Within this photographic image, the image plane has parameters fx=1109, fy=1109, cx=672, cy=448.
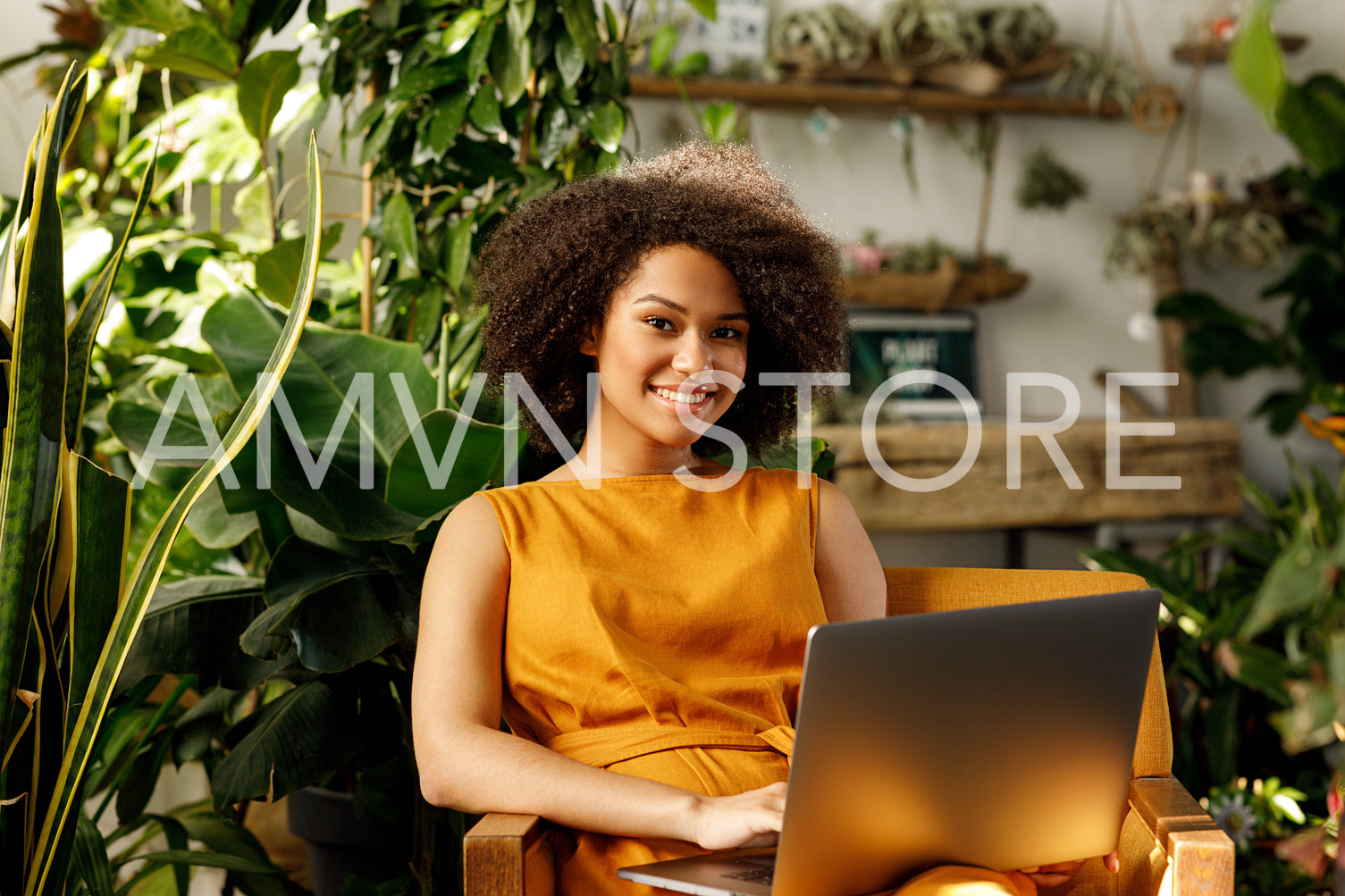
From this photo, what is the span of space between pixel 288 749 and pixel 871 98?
9.42 feet

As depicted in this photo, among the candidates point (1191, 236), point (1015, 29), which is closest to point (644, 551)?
point (1015, 29)

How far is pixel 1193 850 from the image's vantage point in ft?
2.89

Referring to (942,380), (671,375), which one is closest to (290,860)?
(671,375)

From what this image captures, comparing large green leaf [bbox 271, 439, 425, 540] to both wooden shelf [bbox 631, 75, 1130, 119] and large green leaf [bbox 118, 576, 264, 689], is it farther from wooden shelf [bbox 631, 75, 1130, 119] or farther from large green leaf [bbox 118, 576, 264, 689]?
wooden shelf [bbox 631, 75, 1130, 119]

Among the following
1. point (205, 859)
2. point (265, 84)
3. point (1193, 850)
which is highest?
point (265, 84)

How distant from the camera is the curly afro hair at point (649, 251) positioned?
1165 mm


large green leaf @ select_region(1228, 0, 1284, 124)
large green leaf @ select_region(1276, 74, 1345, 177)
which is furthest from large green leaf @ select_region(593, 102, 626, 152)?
large green leaf @ select_region(1276, 74, 1345, 177)

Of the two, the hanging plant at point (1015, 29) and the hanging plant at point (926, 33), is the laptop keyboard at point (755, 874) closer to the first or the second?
the hanging plant at point (926, 33)

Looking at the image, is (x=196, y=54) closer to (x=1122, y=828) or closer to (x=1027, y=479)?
(x=1122, y=828)

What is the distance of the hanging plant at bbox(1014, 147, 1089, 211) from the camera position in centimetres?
364

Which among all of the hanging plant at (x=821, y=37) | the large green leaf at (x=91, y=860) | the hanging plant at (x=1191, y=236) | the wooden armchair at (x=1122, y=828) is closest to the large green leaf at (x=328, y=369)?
the large green leaf at (x=91, y=860)

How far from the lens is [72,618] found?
3.26ft

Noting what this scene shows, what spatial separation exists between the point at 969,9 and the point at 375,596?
118 inches

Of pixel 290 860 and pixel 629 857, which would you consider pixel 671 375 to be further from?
pixel 290 860
